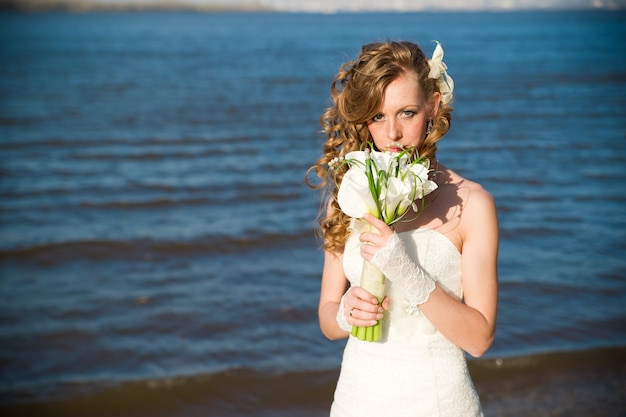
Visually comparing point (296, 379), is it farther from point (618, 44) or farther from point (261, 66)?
point (618, 44)

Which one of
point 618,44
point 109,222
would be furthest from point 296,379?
point 618,44

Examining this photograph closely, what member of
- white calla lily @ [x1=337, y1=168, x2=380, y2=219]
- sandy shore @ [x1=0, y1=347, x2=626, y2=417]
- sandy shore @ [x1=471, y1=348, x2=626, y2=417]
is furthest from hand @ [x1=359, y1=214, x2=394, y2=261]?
sandy shore @ [x1=471, y1=348, x2=626, y2=417]

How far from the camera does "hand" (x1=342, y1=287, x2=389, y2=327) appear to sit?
9.60 feet

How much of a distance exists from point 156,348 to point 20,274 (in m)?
2.96

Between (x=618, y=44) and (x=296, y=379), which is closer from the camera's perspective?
(x=296, y=379)

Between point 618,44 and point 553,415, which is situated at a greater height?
point 618,44

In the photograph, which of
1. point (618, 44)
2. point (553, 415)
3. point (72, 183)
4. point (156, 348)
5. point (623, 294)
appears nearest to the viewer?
point (553, 415)

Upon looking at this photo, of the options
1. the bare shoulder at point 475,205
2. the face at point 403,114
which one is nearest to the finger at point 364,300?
the bare shoulder at point 475,205

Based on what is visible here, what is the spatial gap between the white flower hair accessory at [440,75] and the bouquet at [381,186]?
55 centimetres

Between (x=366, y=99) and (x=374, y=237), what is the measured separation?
0.74m

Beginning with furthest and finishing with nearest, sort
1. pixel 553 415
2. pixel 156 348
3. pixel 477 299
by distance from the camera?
pixel 156 348 → pixel 553 415 → pixel 477 299

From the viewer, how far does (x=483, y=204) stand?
10.2 feet

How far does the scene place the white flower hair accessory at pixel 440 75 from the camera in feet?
10.6

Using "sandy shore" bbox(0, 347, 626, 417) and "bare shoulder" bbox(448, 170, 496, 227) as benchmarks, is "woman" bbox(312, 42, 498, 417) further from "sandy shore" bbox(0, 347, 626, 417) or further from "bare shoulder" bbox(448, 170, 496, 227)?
"sandy shore" bbox(0, 347, 626, 417)
